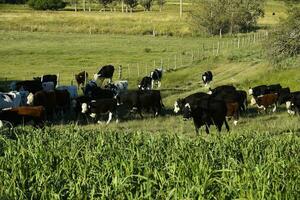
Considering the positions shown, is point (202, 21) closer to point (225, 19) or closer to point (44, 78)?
point (225, 19)

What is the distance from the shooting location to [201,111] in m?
18.0

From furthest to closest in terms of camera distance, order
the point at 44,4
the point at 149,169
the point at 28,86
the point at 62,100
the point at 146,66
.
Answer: the point at 44,4, the point at 146,66, the point at 28,86, the point at 62,100, the point at 149,169

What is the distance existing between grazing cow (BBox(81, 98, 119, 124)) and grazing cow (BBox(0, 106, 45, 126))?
7.50 feet

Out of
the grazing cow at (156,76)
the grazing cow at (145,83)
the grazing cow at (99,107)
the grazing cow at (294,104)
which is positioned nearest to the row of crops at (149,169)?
the grazing cow at (99,107)

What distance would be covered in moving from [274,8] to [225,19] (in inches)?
2253

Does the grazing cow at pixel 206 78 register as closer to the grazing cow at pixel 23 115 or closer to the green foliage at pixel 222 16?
the grazing cow at pixel 23 115

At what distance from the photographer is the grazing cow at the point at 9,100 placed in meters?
22.2

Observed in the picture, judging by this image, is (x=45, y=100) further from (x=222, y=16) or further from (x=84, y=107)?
(x=222, y=16)

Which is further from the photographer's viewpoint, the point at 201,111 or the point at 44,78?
the point at 44,78

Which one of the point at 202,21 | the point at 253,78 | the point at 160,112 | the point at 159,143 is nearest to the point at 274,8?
the point at 202,21

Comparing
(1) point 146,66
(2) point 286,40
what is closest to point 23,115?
(2) point 286,40

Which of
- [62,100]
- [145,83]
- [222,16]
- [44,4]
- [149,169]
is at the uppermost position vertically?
[44,4]

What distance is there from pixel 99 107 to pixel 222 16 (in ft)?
187

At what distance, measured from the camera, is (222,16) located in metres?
75.9
